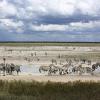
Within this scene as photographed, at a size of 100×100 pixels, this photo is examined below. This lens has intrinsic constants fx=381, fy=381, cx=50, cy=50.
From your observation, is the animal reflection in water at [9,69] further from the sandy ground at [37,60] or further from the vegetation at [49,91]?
the vegetation at [49,91]

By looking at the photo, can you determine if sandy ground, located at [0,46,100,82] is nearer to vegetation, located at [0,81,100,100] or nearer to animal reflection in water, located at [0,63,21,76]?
animal reflection in water, located at [0,63,21,76]

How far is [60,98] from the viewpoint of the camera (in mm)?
13852

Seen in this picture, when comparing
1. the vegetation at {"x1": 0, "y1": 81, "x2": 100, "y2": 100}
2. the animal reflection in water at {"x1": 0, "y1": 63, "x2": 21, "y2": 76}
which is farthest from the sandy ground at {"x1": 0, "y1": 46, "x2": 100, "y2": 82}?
the vegetation at {"x1": 0, "y1": 81, "x2": 100, "y2": 100}

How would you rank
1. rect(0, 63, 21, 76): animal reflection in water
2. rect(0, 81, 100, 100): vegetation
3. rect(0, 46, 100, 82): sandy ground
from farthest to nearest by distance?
1. rect(0, 63, 21, 76): animal reflection in water
2. rect(0, 46, 100, 82): sandy ground
3. rect(0, 81, 100, 100): vegetation

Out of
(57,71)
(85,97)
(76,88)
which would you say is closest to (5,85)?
(76,88)

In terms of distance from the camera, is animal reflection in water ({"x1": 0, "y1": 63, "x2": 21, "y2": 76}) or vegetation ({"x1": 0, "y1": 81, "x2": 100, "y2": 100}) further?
animal reflection in water ({"x1": 0, "y1": 63, "x2": 21, "y2": 76})

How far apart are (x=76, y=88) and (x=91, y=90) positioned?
3.10 feet

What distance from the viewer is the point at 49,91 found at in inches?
629

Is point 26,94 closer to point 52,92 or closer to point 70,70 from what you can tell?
point 52,92

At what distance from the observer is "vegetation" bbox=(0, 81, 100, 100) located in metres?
13.9

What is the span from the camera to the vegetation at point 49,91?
45.7 feet

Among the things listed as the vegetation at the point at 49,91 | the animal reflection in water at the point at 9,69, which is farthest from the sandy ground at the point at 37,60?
the vegetation at the point at 49,91

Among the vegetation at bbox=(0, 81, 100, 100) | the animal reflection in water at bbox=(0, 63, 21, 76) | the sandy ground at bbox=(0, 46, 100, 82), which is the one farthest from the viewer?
the animal reflection in water at bbox=(0, 63, 21, 76)

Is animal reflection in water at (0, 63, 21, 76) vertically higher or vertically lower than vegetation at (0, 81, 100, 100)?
lower
